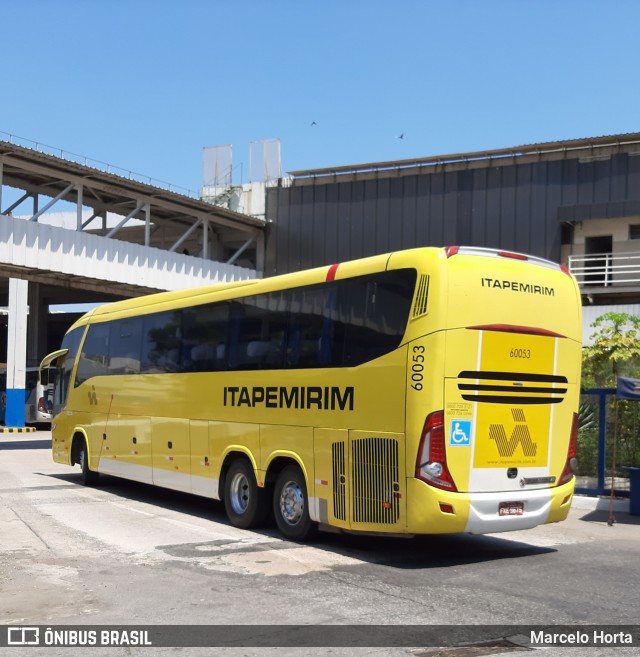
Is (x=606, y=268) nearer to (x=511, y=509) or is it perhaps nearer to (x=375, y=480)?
(x=511, y=509)

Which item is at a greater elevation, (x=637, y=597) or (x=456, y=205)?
(x=456, y=205)

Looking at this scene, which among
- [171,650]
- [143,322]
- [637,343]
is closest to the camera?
[171,650]

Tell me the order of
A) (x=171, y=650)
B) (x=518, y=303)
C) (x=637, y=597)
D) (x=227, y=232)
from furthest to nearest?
(x=227, y=232) → (x=518, y=303) → (x=637, y=597) → (x=171, y=650)

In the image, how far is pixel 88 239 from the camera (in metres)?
29.5

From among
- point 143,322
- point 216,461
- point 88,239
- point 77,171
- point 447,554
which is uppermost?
point 77,171

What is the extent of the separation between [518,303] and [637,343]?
50.8 feet

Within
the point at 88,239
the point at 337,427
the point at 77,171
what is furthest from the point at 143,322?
the point at 77,171

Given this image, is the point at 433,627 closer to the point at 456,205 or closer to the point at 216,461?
the point at 216,461

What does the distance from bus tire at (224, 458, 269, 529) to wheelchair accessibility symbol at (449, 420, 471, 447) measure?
11.9 ft

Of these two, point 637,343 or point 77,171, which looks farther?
point 77,171

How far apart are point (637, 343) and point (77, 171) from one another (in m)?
19.7

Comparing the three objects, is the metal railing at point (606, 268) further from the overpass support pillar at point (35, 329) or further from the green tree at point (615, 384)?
the overpass support pillar at point (35, 329)

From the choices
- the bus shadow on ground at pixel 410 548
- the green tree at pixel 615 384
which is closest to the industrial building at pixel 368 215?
the green tree at pixel 615 384

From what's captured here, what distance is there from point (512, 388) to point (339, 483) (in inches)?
93.6
